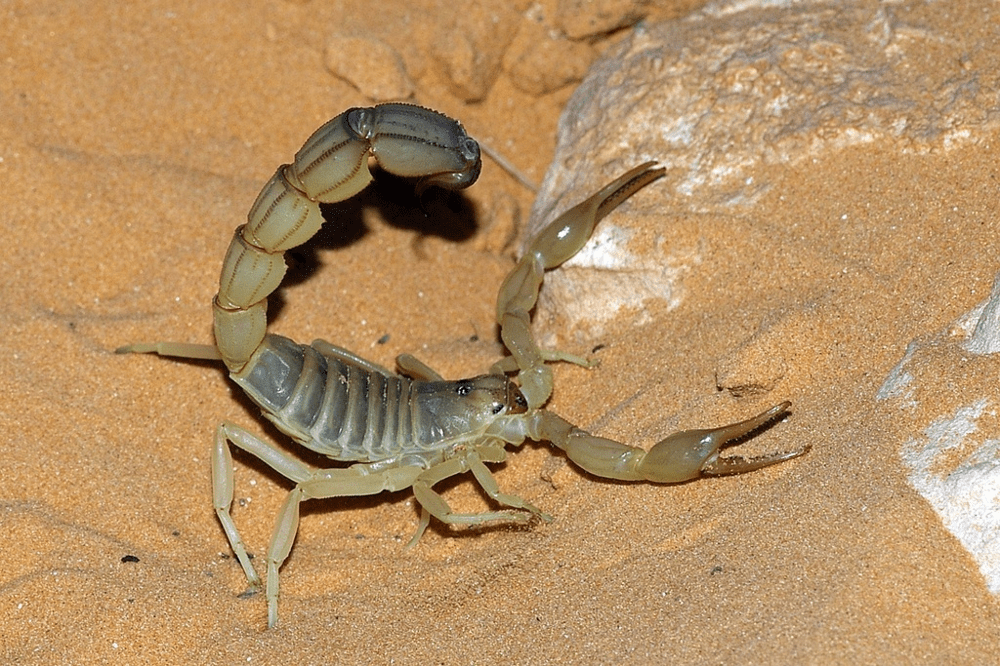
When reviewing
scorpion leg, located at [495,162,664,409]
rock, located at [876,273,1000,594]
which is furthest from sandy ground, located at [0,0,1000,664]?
scorpion leg, located at [495,162,664,409]

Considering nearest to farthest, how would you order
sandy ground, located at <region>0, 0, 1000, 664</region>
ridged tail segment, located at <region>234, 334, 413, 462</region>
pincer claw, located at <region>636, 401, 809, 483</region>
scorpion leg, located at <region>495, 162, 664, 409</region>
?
1. sandy ground, located at <region>0, 0, 1000, 664</region>
2. pincer claw, located at <region>636, 401, 809, 483</region>
3. ridged tail segment, located at <region>234, 334, 413, 462</region>
4. scorpion leg, located at <region>495, 162, 664, 409</region>

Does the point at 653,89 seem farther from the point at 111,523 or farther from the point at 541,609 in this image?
the point at 111,523

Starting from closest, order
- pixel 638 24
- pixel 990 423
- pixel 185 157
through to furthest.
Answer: pixel 990 423, pixel 185 157, pixel 638 24

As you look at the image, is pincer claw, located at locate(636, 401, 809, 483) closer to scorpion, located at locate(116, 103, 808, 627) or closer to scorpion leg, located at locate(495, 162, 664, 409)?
scorpion, located at locate(116, 103, 808, 627)

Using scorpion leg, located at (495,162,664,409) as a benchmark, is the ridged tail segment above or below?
below

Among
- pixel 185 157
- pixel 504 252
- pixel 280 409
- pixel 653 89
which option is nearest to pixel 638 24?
pixel 653 89

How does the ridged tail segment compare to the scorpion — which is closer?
the scorpion
